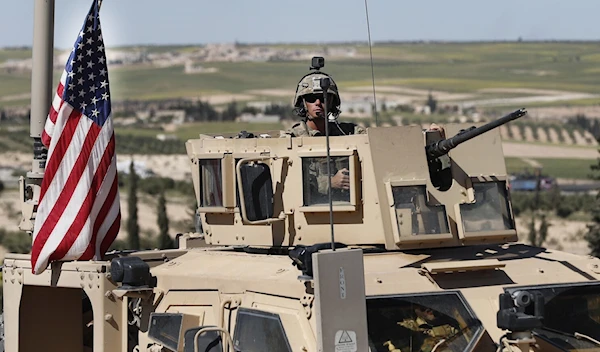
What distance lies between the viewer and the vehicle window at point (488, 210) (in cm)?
1280

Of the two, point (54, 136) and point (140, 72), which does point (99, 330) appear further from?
point (140, 72)

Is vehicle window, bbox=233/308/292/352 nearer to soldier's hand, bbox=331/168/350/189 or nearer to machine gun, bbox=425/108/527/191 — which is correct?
soldier's hand, bbox=331/168/350/189

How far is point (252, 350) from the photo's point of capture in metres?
11.6

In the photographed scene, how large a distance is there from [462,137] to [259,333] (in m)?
2.50

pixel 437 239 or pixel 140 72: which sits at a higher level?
pixel 140 72

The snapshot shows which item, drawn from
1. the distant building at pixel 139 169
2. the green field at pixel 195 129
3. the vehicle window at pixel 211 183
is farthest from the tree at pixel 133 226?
the vehicle window at pixel 211 183

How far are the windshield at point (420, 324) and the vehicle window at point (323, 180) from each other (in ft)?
4.81

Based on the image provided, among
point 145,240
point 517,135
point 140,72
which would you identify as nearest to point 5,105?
point 140,72

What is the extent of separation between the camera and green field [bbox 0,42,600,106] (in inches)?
4018

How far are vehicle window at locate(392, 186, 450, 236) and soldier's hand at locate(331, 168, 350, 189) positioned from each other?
1.36 ft

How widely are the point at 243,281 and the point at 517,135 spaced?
265ft

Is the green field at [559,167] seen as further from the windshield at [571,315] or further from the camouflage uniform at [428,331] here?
the camouflage uniform at [428,331]

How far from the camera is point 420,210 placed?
41.3 ft

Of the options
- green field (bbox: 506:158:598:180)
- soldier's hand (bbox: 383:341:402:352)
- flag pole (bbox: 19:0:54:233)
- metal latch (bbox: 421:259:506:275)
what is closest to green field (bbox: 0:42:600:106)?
green field (bbox: 506:158:598:180)
